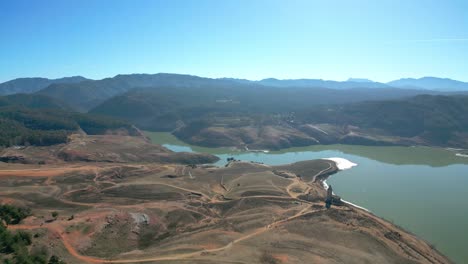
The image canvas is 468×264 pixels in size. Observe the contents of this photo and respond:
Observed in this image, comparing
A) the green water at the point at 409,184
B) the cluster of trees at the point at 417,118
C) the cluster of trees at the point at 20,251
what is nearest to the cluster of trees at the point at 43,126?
the green water at the point at 409,184

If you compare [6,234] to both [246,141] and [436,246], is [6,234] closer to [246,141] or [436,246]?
[436,246]

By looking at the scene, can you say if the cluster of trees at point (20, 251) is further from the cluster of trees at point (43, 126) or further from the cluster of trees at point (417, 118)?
the cluster of trees at point (417, 118)

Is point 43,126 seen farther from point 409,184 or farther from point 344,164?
point 409,184

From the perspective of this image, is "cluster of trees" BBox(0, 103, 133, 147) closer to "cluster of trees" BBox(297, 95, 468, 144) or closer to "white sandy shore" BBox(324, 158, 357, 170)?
"white sandy shore" BBox(324, 158, 357, 170)

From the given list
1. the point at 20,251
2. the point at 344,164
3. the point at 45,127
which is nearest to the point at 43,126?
the point at 45,127

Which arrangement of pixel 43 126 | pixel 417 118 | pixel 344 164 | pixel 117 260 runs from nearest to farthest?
pixel 117 260 < pixel 344 164 < pixel 43 126 < pixel 417 118

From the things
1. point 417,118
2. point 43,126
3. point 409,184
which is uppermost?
point 417,118

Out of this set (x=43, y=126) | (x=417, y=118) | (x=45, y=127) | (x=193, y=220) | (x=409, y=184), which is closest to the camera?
(x=193, y=220)

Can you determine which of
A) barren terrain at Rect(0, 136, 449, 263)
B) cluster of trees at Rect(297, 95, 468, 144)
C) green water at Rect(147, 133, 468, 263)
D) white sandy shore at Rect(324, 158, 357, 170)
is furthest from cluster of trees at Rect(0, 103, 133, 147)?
cluster of trees at Rect(297, 95, 468, 144)

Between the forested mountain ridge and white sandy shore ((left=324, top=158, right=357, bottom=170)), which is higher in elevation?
the forested mountain ridge
